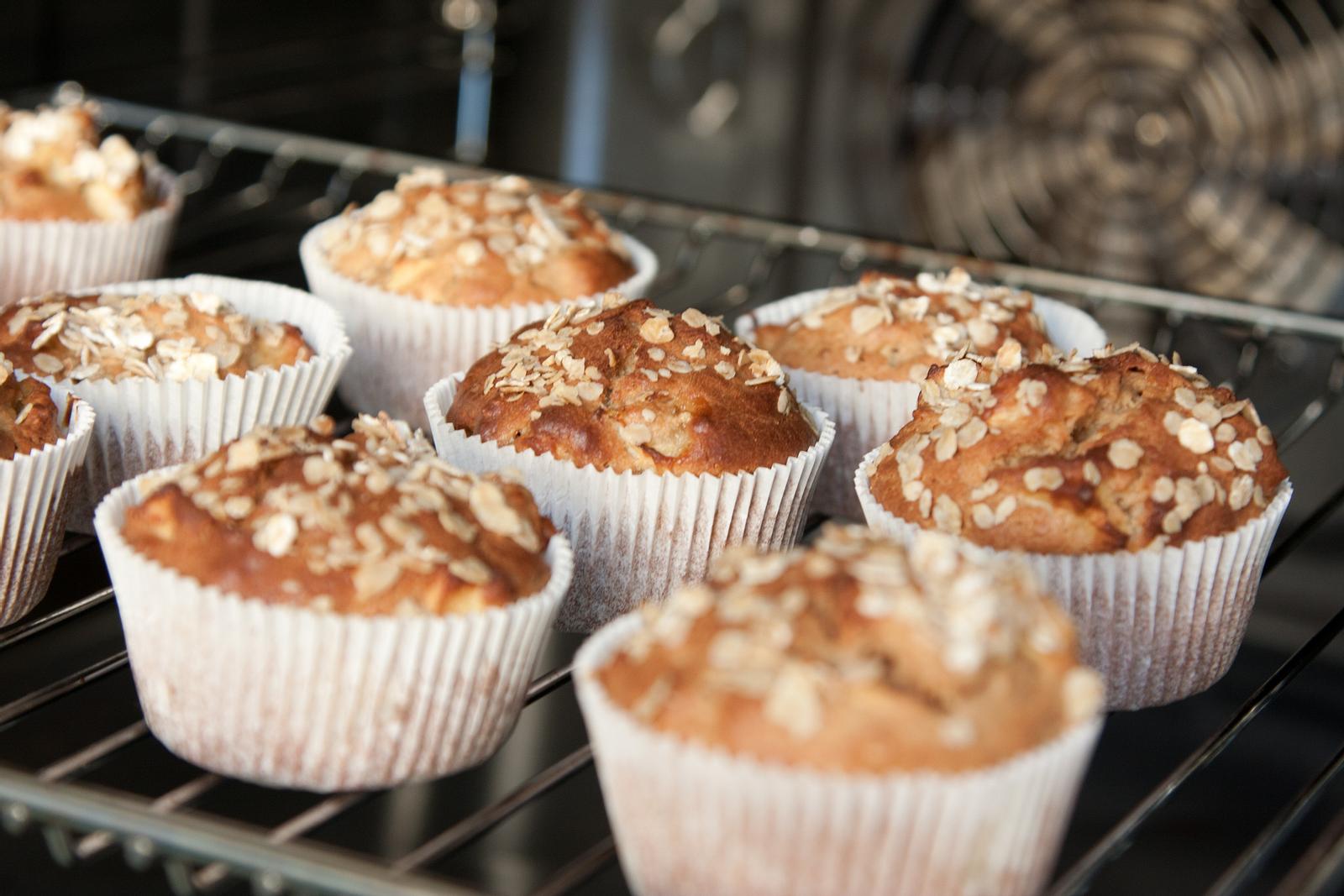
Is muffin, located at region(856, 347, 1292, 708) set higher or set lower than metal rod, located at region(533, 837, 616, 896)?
higher

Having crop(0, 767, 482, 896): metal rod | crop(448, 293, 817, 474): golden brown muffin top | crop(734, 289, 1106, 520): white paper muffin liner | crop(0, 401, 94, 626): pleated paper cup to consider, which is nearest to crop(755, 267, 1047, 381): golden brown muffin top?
crop(734, 289, 1106, 520): white paper muffin liner

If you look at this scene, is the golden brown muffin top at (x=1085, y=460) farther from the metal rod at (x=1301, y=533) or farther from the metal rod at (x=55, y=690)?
the metal rod at (x=55, y=690)

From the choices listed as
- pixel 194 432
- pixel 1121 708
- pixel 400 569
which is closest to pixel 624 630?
pixel 400 569

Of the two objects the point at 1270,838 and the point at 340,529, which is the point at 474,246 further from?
the point at 1270,838

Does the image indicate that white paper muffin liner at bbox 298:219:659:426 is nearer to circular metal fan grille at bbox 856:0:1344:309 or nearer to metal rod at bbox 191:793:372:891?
metal rod at bbox 191:793:372:891

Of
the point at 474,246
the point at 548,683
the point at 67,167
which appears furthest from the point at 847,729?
the point at 67,167

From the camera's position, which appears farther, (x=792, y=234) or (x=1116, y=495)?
(x=792, y=234)

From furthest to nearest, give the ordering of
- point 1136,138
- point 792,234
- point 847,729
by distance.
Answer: point 1136,138 < point 792,234 < point 847,729

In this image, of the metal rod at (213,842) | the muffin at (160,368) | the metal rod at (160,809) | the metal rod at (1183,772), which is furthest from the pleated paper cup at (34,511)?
the metal rod at (1183,772)
